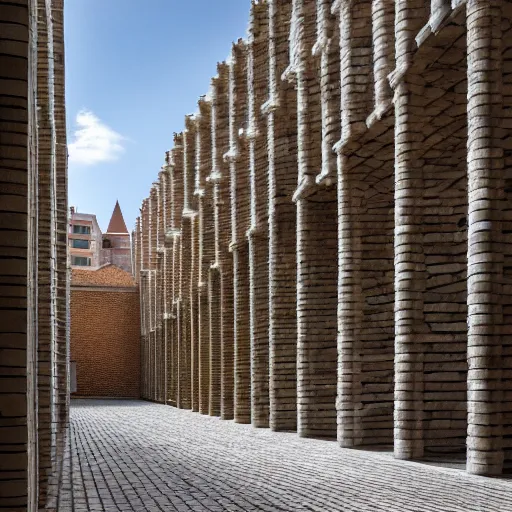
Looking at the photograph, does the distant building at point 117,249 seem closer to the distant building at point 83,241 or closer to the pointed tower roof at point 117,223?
the distant building at point 83,241

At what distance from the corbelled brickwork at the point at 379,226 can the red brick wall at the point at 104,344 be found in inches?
1043

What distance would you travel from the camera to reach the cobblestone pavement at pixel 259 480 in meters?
7.57

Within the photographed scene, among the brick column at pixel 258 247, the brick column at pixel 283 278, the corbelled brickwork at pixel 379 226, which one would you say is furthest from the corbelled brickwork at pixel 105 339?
the brick column at pixel 283 278

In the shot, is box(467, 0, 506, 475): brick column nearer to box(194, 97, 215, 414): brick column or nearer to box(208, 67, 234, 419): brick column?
box(208, 67, 234, 419): brick column

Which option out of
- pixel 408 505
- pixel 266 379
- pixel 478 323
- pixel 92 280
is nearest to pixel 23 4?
pixel 408 505

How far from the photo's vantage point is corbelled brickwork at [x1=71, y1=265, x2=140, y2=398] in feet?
156

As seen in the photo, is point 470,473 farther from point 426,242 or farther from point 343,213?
point 343,213

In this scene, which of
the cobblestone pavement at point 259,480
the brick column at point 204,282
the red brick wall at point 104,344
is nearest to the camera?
the cobblestone pavement at point 259,480

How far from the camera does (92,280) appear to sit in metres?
52.0

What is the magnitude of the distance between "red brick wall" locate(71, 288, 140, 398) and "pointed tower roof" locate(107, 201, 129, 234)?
4170cm

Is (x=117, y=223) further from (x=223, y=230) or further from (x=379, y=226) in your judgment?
(x=379, y=226)

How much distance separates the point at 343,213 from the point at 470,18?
4.42 meters

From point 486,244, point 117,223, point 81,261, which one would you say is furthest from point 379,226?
point 117,223

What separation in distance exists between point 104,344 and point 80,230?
107 feet
